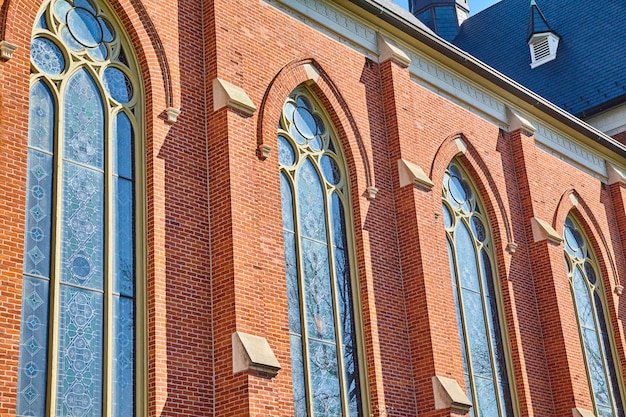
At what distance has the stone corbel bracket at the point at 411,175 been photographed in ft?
56.0

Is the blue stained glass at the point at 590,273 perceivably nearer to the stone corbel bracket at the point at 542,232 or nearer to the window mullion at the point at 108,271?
the stone corbel bracket at the point at 542,232

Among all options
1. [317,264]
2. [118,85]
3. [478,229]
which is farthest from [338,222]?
[118,85]

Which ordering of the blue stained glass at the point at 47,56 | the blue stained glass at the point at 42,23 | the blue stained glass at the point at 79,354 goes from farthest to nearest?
1. the blue stained glass at the point at 42,23
2. the blue stained glass at the point at 47,56
3. the blue stained glass at the point at 79,354

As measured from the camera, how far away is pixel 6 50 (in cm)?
1166

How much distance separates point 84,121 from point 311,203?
14.6 feet

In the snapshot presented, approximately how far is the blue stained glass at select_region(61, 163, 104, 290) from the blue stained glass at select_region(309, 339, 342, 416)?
12.8ft

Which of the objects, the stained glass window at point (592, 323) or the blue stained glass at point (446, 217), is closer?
the blue stained glass at point (446, 217)

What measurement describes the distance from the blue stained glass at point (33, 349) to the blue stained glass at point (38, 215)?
207mm

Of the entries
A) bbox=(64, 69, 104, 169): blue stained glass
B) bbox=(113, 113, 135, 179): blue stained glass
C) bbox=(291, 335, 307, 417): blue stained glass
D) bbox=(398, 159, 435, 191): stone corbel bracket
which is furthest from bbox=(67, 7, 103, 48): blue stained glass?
bbox=(398, 159, 435, 191): stone corbel bracket

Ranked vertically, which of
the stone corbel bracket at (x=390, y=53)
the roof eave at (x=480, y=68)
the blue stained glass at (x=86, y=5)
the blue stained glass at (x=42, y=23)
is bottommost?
the blue stained glass at (x=42, y=23)

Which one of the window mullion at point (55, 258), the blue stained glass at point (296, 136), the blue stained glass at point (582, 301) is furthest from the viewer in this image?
the blue stained glass at point (582, 301)

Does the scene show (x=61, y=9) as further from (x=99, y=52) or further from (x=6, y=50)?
(x=6, y=50)

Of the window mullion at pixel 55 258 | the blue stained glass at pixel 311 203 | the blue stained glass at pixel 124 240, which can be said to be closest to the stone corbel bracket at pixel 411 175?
the blue stained glass at pixel 311 203

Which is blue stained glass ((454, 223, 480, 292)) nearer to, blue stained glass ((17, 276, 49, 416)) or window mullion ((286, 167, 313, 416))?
window mullion ((286, 167, 313, 416))
